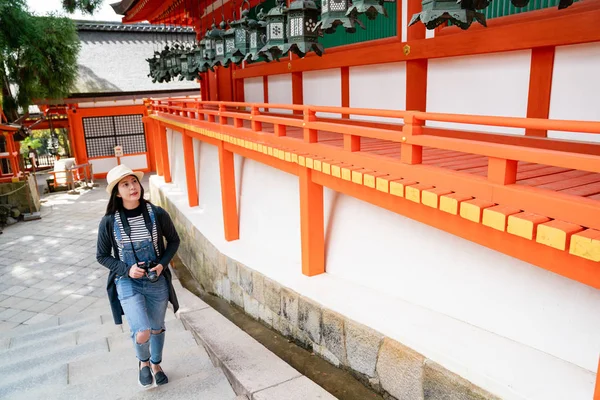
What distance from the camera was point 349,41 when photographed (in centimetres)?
631

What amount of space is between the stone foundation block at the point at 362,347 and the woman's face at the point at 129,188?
232 centimetres

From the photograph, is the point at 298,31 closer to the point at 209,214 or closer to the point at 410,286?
the point at 410,286

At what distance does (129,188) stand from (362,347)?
8.34ft

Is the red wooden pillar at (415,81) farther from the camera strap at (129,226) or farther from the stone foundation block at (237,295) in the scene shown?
the stone foundation block at (237,295)

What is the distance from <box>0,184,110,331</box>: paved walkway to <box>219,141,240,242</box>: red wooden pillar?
100 inches

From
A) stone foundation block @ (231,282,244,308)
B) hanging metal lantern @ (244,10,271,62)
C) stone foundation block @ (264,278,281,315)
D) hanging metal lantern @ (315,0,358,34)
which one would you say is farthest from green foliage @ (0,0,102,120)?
hanging metal lantern @ (315,0,358,34)

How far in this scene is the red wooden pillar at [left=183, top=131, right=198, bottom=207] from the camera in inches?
417

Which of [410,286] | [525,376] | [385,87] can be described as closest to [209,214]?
[385,87]

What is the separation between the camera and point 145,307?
3.86 m

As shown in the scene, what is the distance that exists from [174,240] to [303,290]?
6.01 feet

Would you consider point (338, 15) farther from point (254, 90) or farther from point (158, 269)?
point (254, 90)

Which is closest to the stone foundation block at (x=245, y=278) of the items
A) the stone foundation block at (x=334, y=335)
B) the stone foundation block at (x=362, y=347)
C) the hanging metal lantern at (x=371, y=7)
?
the stone foundation block at (x=334, y=335)

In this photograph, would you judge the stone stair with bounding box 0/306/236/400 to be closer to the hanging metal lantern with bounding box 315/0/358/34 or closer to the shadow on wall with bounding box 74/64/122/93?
the hanging metal lantern with bounding box 315/0/358/34

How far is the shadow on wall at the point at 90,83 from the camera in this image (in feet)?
64.4
